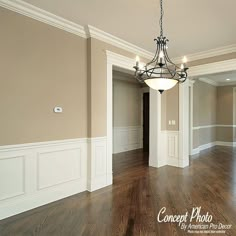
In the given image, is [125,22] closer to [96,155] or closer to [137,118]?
[96,155]

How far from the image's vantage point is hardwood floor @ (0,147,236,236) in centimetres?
233

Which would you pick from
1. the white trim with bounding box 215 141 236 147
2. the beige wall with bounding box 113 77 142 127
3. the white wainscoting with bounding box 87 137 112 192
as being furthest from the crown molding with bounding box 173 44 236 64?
the white trim with bounding box 215 141 236 147

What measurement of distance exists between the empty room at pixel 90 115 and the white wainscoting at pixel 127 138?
95.6 inches

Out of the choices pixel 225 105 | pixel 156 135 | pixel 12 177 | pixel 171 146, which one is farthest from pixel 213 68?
pixel 225 105

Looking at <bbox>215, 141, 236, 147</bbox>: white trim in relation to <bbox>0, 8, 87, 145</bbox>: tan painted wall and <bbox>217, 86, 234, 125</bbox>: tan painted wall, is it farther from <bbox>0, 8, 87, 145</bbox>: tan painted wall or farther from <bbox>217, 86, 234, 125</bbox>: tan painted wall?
<bbox>0, 8, 87, 145</bbox>: tan painted wall

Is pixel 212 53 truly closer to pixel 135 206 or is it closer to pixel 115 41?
pixel 115 41

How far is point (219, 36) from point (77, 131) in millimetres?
3176

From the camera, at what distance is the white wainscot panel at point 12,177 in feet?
8.46

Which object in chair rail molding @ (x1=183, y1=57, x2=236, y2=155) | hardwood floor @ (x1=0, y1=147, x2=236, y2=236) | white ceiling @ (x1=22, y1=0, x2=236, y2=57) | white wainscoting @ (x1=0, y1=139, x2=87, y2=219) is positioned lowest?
hardwood floor @ (x1=0, y1=147, x2=236, y2=236)

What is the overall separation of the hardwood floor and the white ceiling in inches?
112

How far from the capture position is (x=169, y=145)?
17.5 ft

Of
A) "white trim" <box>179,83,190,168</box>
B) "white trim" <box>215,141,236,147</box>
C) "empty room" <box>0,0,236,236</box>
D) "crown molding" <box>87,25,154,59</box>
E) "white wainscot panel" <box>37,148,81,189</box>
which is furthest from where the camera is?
"white trim" <box>215,141,236,147</box>

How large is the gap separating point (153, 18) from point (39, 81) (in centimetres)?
198

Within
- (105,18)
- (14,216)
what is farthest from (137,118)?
(14,216)
